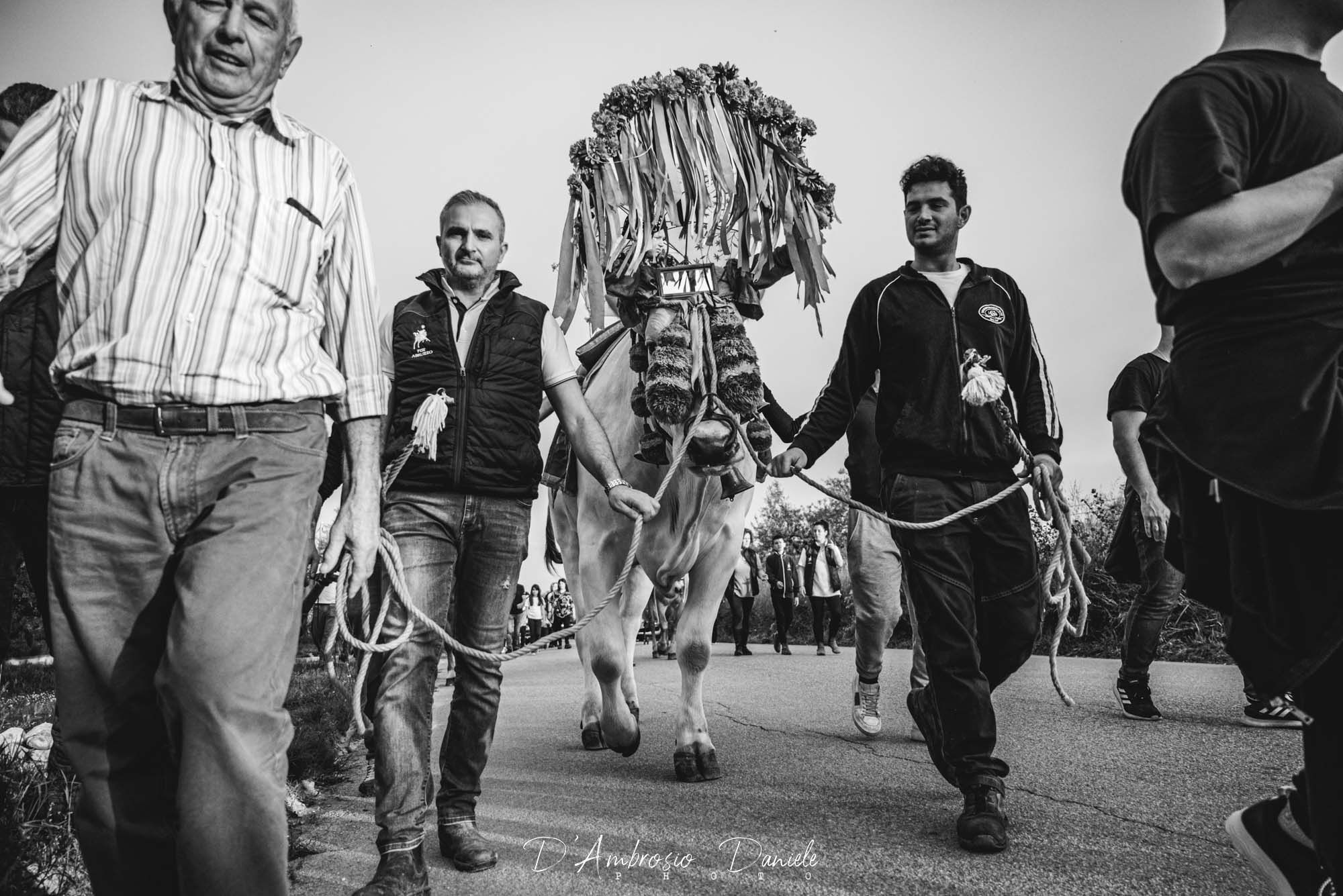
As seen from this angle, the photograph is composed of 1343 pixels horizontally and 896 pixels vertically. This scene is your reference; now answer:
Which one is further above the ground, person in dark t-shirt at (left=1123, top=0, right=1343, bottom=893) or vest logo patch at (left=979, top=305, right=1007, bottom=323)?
vest logo patch at (left=979, top=305, right=1007, bottom=323)

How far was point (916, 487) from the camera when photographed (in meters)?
3.89

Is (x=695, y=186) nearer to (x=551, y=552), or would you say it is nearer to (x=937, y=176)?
(x=937, y=176)

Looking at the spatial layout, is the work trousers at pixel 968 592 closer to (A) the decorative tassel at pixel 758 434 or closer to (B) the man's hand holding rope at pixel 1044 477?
(B) the man's hand holding rope at pixel 1044 477

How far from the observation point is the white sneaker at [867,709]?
5840 mm

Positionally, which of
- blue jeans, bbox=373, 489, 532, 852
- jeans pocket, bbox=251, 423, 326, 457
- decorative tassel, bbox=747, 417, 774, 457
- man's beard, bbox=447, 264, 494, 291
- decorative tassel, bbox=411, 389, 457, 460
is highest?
man's beard, bbox=447, 264, 494, 291

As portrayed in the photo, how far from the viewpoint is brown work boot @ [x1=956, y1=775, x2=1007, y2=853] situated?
10.6 ft

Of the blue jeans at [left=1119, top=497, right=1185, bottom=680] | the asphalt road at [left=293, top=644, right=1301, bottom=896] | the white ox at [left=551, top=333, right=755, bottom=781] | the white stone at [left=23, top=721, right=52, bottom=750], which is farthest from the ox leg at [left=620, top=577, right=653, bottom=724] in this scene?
the blue jeans at [left=1119, top=497, right=1185, bottom=680]

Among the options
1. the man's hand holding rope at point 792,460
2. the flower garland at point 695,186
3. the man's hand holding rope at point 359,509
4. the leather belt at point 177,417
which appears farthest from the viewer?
the flower garland at point 695,186

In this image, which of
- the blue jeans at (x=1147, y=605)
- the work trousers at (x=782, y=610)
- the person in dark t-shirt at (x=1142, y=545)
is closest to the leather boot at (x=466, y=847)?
the person in dark t-shirt at (x=1142, y=545)

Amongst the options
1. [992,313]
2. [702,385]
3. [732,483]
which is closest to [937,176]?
[992,313]

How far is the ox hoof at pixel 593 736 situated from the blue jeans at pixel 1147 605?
132 inches

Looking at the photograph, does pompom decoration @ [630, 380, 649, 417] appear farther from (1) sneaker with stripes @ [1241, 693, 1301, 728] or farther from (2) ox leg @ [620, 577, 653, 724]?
(1) sneaker with stripes @ [1241, 693, 1301, 728]

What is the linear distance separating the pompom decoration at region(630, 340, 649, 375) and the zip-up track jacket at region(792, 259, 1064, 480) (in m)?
0.97

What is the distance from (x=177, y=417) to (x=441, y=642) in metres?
1.57
